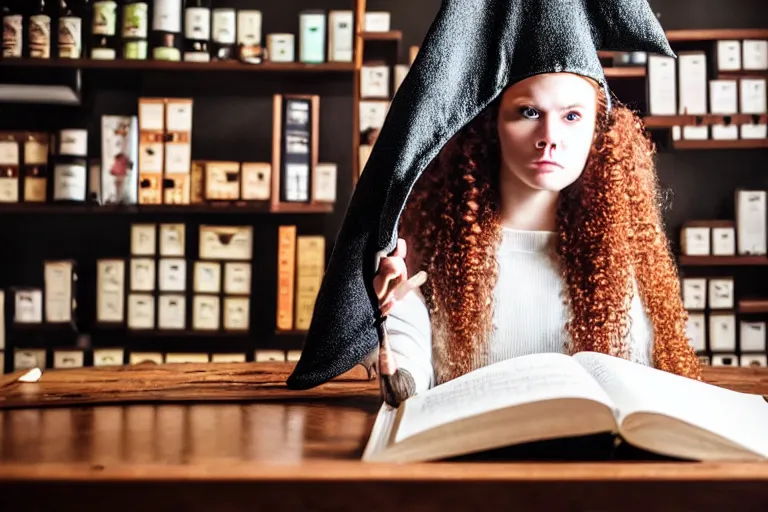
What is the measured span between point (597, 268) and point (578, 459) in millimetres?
399

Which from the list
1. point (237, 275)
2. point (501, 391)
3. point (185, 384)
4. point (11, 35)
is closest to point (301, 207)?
point (237, 275)

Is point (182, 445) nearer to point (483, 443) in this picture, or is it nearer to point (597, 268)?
point (483, 443)

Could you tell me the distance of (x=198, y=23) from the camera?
2.51m

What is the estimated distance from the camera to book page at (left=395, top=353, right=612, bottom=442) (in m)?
0.60

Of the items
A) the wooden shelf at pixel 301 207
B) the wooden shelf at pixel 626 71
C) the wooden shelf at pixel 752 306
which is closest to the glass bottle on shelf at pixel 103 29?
the wooden shelf at pixel 301 207

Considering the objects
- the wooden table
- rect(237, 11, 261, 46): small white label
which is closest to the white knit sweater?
the wooden table

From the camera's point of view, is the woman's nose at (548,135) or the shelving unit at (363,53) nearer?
the woman's nose at (548,135)

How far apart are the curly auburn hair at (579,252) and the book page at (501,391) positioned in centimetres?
19

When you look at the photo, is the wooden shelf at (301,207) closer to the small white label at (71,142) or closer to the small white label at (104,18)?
the small white label at (71,142)

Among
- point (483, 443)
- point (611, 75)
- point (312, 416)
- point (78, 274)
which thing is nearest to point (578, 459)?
point (483, 443)

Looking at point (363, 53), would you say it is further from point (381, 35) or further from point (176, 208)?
point (176, 208)

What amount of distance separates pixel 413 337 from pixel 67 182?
194 centimetres

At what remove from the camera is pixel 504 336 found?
977 millimetres

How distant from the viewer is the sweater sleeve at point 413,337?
901mm
